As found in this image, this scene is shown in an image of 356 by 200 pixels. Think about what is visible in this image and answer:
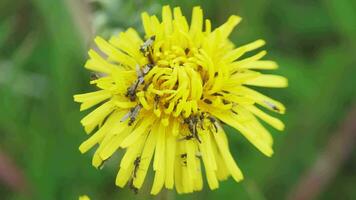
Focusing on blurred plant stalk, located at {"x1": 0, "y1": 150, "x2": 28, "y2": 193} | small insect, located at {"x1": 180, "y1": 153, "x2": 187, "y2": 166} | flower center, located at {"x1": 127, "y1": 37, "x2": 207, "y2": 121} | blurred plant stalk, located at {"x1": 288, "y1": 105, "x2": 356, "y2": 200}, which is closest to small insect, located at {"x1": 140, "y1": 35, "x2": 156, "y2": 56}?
flower center, located at {"x1": 127, "y1": 37, "x2": 207, "y2": 121}

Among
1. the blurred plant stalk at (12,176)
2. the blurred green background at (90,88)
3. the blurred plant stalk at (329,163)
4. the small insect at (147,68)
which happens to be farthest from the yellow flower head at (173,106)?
the blurred plant stalk at (329,163)

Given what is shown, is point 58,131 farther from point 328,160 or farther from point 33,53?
point 328,160

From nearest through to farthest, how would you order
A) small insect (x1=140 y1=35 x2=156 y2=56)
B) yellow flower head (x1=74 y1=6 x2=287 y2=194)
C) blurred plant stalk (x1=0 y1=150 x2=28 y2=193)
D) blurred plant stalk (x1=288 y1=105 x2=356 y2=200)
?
yellow flower head (x1=74 y1=6 x2=287 y2=194) < small insect (x1=140 y1=35 x2=156 y2=56) < blurred plant stalk (x1=0 y1=150 x2=28 y2=193) < blurred plant stalk (x1=288 y1=105 x2=356 y2=200)

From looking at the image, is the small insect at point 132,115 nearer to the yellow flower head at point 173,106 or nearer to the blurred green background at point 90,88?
the yellow flower head at point 173,106

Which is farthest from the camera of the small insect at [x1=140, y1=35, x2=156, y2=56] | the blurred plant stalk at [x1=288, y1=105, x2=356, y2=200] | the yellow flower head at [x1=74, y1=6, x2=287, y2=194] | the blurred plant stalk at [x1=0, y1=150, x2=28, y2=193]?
the blurred plant stalk at [x1=288, y1=105, x2=356, y2=200]

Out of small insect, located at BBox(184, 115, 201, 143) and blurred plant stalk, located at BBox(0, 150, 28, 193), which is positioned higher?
small insect, located at BBox(184, 115, 201, 143)

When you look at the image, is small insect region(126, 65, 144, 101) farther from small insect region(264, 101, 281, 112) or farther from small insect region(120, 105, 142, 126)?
small insect region(264, 101, 281, 112)
